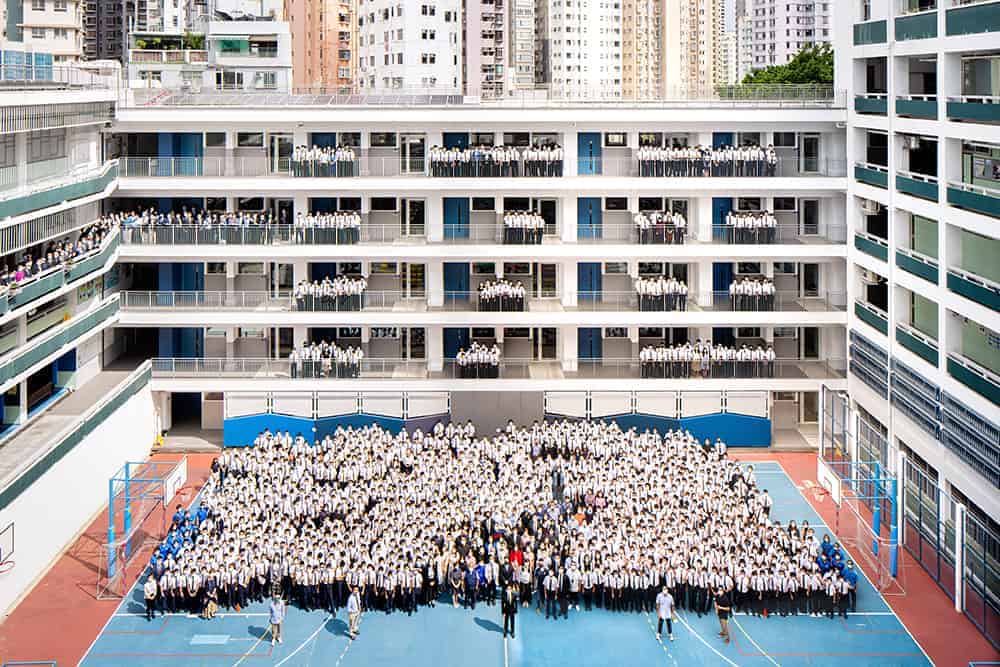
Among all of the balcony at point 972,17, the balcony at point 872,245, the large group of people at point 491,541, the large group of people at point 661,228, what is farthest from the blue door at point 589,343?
the balcony at point 972,17

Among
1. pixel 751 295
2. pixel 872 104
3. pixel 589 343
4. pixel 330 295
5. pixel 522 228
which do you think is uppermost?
pixel 872 104

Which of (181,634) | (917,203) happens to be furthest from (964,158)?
(181,634)

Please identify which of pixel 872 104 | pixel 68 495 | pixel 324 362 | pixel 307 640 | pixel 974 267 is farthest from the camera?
pixel 324 362

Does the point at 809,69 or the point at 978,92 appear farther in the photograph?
the point at 809,69

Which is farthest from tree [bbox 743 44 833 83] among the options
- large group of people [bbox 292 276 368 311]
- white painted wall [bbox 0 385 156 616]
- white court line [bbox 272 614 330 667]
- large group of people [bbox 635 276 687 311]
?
white court line [bbox 272 614 330 667]

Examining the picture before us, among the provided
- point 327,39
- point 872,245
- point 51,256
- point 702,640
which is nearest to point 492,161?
point 872,245

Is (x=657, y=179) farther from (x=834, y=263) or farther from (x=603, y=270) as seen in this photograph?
(x=834, y=263)

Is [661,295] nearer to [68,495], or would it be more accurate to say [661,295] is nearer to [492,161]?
[492,161]

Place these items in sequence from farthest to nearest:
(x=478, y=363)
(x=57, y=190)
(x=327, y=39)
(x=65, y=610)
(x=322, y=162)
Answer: (x=327, y=39) → (x=322, y=162) → (x=478, y=363) → (x=57, y=190) → (x=65, y=610)
